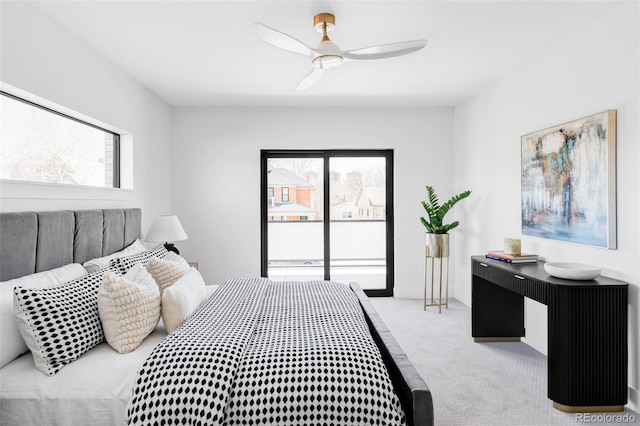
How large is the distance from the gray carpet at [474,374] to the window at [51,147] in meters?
3.09

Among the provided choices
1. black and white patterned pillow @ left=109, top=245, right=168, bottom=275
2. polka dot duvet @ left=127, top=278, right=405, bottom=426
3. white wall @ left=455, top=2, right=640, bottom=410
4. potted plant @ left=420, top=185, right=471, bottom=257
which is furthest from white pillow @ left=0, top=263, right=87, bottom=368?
potted plant @ left=420, top=185, right=471, bottom=257

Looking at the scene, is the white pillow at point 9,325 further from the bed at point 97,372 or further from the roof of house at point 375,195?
the roof of house at point 375,195

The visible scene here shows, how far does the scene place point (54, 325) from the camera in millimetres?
1691

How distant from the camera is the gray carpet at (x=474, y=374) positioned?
2303mm

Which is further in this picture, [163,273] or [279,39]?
[163,273]

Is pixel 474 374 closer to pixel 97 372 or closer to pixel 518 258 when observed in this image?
pixel 518 258

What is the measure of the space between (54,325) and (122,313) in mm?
281

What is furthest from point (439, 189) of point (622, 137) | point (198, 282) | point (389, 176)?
point (198, 282)

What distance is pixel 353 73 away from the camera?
144 inches

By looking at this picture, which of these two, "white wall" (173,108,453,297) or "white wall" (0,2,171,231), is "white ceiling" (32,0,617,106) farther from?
"white wall" (173,108,453,297)

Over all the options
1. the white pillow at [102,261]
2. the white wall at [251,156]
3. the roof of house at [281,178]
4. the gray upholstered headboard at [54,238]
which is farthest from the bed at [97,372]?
the roof of house at [281,178]

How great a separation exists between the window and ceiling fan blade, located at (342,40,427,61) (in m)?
2.15

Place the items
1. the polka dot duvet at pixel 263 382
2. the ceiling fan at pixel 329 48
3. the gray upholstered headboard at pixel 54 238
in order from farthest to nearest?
1. the ceiling fan at pixel 329 48
2. the gray upholstered headboard at pixel 54 238
3. the polka dot duvet at pixel 263 382

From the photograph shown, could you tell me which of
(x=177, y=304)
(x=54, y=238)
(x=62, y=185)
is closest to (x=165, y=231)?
(x=62, y=185)
